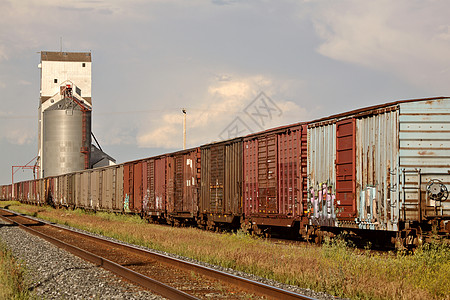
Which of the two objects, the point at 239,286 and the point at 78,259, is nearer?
the point at 239,286

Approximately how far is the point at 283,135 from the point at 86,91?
72.9 m

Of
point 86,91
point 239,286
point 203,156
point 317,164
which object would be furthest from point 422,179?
point 86,91

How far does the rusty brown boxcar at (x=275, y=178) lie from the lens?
16.3 meters

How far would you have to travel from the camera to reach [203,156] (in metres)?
23.3

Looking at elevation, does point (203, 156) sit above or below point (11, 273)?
above

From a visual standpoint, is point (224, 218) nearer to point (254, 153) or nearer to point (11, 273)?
point (254, 153)

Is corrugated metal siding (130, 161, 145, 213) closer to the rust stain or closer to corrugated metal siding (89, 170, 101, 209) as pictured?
corrugated metal siding (89, 170, 101, 209)

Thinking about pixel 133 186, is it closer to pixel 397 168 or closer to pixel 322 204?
pixel 322 204

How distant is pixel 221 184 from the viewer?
21391 millimetres

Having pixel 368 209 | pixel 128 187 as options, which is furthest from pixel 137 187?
pixel 368 209

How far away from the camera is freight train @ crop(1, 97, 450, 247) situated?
12797mm

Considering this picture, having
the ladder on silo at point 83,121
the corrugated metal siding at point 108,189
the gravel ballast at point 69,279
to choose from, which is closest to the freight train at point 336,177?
the gravel ballast at point 69,279

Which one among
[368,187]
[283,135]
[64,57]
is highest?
[64,57]

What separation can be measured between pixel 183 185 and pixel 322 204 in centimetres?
1120
